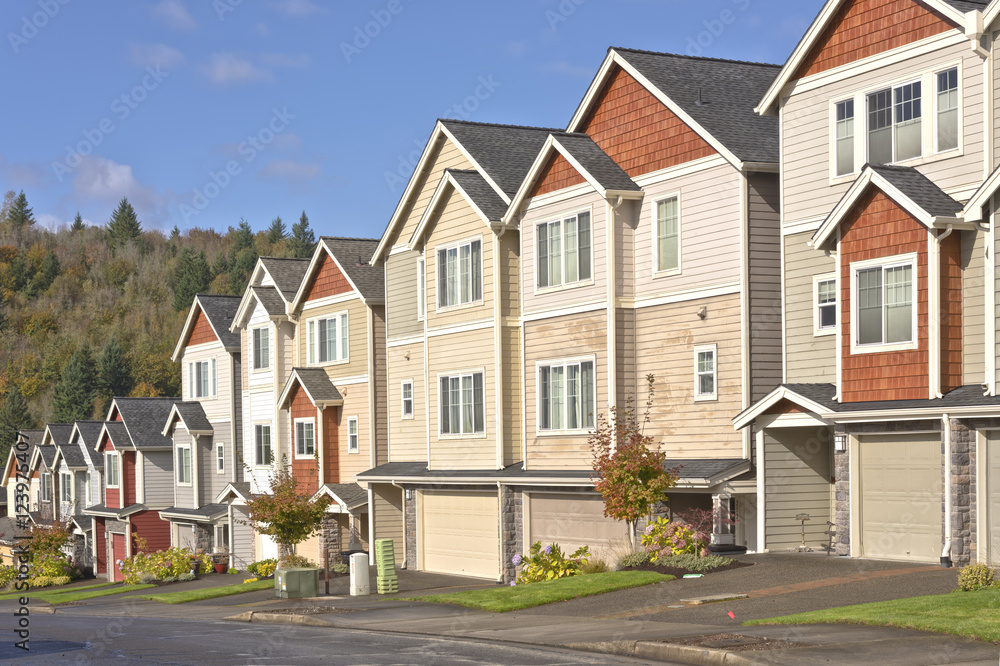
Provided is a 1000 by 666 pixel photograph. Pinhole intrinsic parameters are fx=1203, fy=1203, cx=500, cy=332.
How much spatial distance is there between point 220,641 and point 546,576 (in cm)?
919

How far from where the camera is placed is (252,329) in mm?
48188

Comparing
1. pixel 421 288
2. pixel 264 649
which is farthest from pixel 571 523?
pixel 264 649

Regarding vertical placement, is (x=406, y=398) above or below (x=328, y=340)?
below

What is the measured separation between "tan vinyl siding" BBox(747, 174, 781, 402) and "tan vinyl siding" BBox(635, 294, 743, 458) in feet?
1.27

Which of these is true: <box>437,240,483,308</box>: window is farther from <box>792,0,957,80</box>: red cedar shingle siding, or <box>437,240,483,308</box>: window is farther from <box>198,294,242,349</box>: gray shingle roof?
<box>198,294,242,349</box>: gray shingle roof

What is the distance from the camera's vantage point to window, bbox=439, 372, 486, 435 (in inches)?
1353

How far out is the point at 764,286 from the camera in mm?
26438

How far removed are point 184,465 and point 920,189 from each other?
138ft

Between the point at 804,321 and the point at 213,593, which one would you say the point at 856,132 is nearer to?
the point at 804,321

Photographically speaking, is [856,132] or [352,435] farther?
[352,435]

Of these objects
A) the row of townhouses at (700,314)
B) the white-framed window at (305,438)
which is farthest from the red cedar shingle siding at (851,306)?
the white-framed window at (305,438)

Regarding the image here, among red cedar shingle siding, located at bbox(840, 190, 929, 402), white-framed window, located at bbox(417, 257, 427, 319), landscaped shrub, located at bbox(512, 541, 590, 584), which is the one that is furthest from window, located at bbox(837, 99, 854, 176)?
Result: white-framed window, located at bbox(417, 257, 427, 319)

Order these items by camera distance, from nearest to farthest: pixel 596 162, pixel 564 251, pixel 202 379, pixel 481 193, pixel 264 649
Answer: pixel 264 649, pixel 596 162, pixel 564 251, pixel 481 193, pixel 202 379

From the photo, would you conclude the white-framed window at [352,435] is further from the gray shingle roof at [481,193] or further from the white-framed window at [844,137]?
the white-framed window at [844,137]
